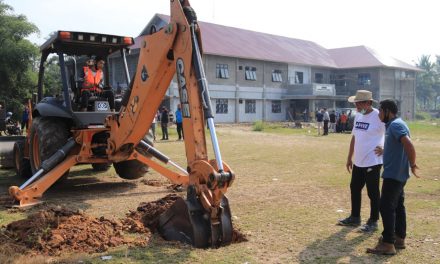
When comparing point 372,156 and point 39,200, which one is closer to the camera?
point 372,156

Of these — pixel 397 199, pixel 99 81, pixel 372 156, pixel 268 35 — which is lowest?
pixel 397 199

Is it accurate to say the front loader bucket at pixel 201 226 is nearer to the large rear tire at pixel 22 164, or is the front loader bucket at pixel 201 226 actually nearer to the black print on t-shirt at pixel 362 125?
the black print on t-shirt at pixel 362 125

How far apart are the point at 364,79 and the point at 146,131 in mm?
45742

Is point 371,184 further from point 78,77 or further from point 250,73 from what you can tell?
point 250,73

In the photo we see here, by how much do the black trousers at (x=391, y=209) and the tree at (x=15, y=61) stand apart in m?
28.2

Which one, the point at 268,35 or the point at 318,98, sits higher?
the point at 268,35

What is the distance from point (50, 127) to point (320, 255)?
18.2ft

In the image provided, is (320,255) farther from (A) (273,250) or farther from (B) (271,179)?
(B) (271,179)

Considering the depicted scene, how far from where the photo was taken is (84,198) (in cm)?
823

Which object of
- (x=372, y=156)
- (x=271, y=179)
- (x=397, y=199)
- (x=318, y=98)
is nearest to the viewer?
(x=397, y=199)

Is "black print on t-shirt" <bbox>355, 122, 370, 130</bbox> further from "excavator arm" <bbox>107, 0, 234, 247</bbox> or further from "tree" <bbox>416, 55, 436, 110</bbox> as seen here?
"tree" <bbox>416, 55, 436, 110</bbox>

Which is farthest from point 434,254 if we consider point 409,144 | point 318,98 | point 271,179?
point 318,98

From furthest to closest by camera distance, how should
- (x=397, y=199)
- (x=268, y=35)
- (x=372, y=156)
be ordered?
1. (x=268, y=35)
2. (x=372, y=156)
3. (x=397, y=199)

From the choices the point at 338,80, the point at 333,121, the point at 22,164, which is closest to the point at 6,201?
the point at 22,164
